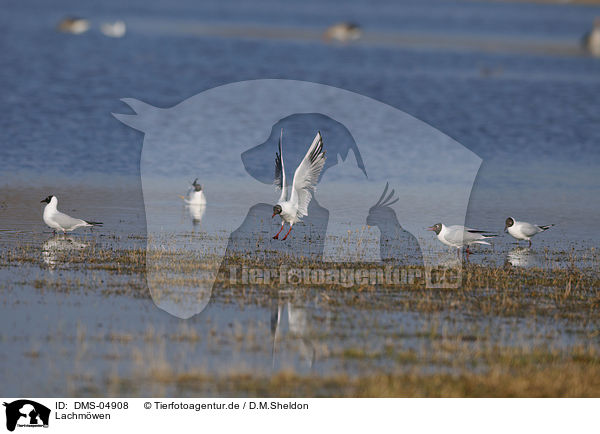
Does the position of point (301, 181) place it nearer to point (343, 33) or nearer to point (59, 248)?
point (59, 248)

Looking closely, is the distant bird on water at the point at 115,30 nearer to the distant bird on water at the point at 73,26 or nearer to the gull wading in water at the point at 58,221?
the distant bird on water at the point at 73,26

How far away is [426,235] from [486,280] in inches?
132

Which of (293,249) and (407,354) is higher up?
(293,249)

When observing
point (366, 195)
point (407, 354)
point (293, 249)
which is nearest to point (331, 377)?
point (407, 354)

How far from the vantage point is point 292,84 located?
140ft

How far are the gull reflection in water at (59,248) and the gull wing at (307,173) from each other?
3.25 m

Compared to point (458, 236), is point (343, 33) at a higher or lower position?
higher

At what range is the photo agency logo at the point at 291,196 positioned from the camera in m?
12.9

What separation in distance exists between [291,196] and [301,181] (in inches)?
15.3

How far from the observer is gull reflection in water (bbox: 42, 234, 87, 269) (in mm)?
13027

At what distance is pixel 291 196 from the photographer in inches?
558

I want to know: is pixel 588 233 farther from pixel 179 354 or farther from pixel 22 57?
pixel 22 57

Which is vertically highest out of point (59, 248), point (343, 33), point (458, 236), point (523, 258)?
point (343, 33)
